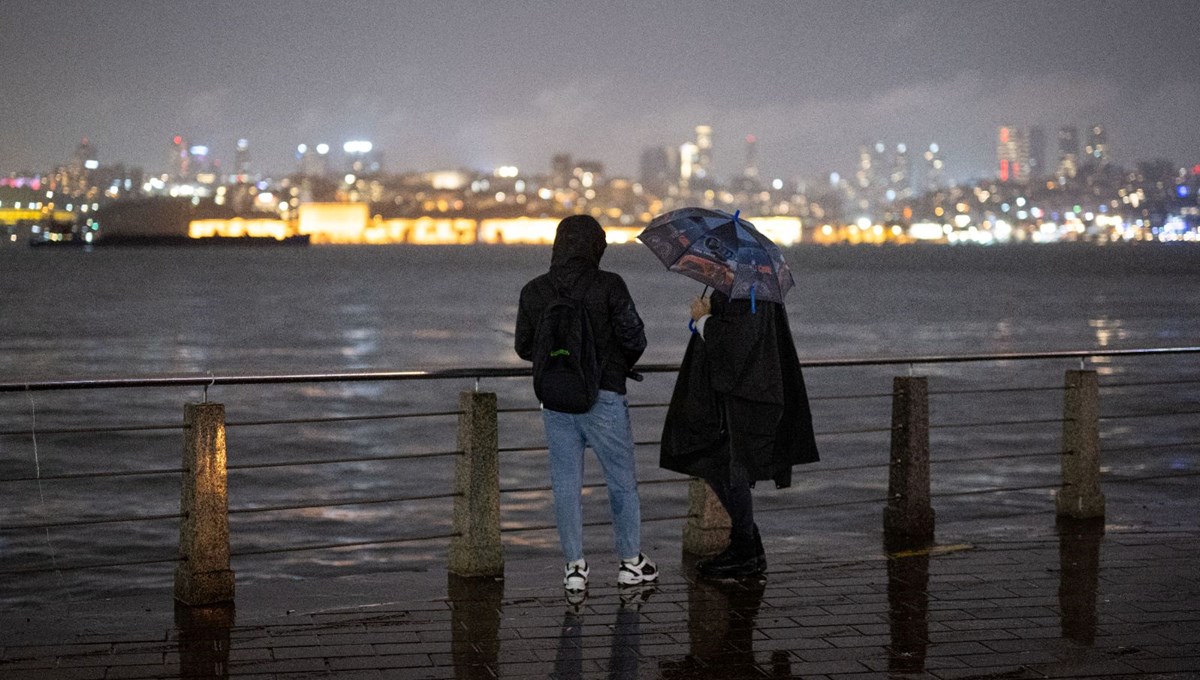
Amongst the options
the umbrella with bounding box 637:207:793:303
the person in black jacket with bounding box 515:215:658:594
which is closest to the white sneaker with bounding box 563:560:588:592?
the person in black jacket with bounding box 515:215:658:594

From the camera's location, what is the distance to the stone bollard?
322 inches

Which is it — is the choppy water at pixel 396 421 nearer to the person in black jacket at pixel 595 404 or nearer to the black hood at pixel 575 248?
the person in black jacket at pixel 595 404

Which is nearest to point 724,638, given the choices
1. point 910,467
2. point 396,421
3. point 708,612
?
point 708,612

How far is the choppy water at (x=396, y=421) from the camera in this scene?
14164 millimetres

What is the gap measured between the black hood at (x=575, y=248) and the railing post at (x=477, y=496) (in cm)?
95

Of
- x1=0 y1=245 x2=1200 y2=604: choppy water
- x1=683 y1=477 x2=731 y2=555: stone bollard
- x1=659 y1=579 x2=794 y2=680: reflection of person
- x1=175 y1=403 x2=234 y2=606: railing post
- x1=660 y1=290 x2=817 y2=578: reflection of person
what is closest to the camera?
x1=659 y1=579 x2=794 y2=680: reflection of person

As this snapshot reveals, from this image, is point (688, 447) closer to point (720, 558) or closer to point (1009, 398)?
point (720, 558)

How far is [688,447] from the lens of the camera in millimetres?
7375

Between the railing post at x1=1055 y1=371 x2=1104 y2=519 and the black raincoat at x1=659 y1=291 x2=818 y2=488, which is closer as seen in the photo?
the black raincoat at x1=659 y1=291 x2=818 y2=488

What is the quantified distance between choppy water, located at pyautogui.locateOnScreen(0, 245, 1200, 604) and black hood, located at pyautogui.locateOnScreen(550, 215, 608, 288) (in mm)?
1825

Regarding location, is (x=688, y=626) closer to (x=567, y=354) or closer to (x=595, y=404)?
(x=595, y=404)

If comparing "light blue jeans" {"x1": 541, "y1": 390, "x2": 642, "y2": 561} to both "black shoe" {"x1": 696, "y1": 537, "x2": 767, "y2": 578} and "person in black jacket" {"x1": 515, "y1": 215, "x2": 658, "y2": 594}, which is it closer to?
"person in black jacket" {"x1": 515, "y1": 215, "x2": 658, "y2": 594}

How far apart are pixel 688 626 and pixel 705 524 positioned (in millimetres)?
1665

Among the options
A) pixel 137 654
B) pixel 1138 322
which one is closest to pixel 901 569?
pixel 137 654
